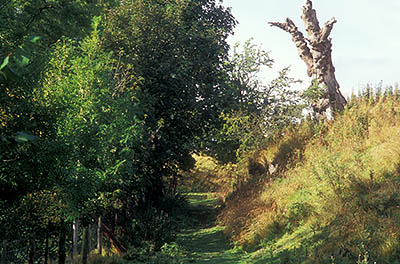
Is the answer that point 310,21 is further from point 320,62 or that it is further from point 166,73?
point 166,73

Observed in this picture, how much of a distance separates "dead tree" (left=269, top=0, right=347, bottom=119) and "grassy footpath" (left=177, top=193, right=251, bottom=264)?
8.72 metres

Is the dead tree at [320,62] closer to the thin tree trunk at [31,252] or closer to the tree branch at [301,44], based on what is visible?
the tree branch at [301,44]

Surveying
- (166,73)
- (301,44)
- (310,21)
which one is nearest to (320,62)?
(301,44)

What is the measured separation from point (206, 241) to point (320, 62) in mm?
11221

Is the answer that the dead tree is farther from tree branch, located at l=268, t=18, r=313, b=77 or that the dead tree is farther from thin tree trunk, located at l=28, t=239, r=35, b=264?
thin tree trunk, located at l=28, t=239, r=35, b=264

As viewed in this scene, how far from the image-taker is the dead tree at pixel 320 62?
66.4ft

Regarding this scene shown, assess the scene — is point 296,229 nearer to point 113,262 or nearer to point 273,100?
point 113,262

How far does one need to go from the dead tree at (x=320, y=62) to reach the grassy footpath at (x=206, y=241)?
8717 mm

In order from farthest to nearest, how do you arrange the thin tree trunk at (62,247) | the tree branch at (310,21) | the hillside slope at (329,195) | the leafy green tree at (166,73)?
1. the tree branch at (310,21)
2. the leafy green tree at (166,73)
3. the thin tree trunk at (62,247)
4. the hillside slope at (329,195)

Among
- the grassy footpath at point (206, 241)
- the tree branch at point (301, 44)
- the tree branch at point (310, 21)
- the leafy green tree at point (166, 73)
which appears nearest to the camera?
the grassy footpath at point (206, 241)

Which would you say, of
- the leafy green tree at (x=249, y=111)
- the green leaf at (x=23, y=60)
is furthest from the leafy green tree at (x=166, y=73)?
the green leaf at (x=23, y=60)

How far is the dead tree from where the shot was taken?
66.4ft

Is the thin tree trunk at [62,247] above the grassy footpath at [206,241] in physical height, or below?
above

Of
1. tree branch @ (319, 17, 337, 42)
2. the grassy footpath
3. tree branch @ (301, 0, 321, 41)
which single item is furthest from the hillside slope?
tree branch @ (301, 0, 321, 41)
